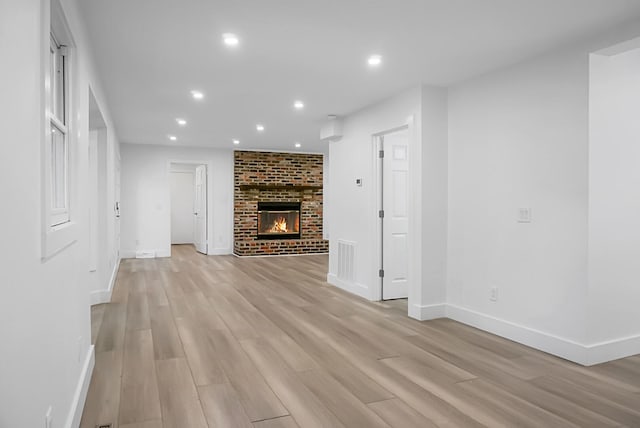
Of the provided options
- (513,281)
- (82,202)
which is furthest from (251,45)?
(513,281)

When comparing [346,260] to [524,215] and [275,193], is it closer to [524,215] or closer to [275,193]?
[524,215]

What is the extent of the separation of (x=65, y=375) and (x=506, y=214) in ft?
11.4

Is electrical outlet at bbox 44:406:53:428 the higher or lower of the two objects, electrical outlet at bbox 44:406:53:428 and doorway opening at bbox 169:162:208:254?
the lower

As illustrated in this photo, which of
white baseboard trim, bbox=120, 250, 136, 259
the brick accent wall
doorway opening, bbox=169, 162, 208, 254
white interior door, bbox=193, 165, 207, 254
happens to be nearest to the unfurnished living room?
white baseboard trim, bbox=120, 250, 136, 259

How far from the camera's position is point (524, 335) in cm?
362

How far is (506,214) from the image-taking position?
151 inches

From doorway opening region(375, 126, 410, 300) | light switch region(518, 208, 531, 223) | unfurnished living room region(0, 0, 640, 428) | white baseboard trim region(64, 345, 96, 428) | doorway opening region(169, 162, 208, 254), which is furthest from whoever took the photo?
doorway opening region(169, 162, 208, 254)

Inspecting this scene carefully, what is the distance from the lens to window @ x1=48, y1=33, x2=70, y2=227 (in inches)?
90.1

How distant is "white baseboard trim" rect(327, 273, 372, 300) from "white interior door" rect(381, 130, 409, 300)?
229 mm

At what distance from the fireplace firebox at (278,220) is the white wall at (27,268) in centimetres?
791

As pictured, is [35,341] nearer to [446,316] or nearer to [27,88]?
[27,88]

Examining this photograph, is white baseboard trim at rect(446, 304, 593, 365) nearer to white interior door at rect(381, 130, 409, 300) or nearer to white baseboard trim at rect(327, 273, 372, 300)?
white interior door at rect(381, 130, 409, 300)

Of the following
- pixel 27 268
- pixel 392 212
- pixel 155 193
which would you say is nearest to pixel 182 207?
pixel 155 193

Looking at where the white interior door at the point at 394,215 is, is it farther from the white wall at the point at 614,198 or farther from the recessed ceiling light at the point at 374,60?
the white wall at the point at 614,198
